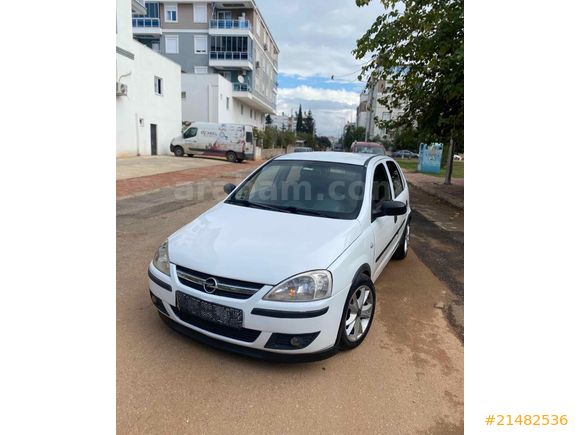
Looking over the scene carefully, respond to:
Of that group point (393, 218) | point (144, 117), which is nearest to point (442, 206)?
point (393, 218)

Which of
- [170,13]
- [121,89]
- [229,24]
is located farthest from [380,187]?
[170,13]

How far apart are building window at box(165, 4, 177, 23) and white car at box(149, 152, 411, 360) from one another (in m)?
42.7

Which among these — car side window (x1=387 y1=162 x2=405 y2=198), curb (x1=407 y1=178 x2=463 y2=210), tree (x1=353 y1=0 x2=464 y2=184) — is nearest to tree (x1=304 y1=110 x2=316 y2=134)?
curb (x1=407 y1=178 x2=463 y2=210)

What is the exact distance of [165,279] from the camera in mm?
2793

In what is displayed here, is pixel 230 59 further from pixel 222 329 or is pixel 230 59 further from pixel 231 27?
pixel 222 329

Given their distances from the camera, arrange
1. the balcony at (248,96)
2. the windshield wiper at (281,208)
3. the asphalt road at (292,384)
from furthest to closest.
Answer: the balcony at (248,96)
the windshield wiper at (281,208)
the asphalt road at (292,384)

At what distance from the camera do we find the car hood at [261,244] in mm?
2534

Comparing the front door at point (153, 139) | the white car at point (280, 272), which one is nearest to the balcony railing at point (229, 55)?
the front door at point (153, 139)

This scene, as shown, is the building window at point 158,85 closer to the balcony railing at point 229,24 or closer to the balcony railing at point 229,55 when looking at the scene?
the balcony railing at point 229,55

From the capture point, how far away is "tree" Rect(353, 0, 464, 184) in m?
7.21

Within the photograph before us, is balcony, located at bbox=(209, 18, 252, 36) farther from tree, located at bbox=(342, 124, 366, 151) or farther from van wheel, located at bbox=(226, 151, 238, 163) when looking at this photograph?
tree, located at bbox=(342, 124, 366, 151)

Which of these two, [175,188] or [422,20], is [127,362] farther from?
[175,188]

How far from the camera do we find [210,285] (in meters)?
2.54

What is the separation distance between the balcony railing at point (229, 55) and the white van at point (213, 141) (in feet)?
53.9
